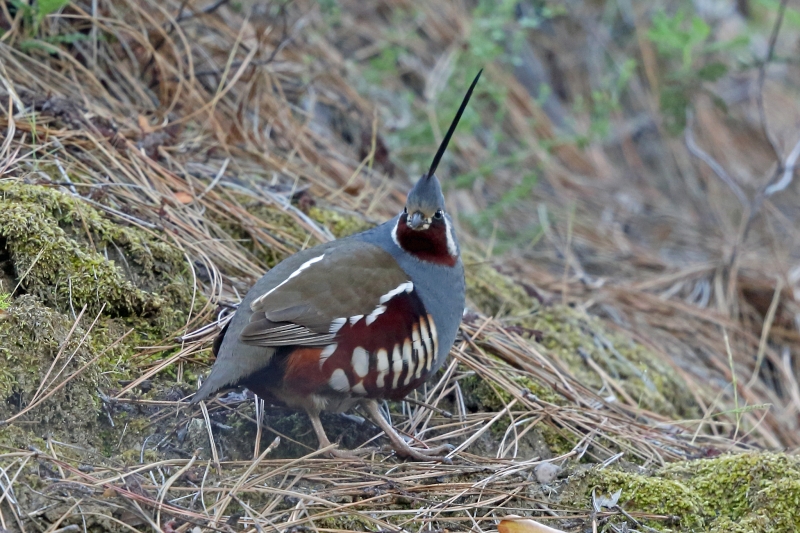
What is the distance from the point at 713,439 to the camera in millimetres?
4473

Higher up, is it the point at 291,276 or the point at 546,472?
the point at 291,276

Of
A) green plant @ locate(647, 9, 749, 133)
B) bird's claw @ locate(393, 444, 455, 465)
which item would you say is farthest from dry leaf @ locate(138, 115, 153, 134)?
green plant @ locate(647, 9, 749, 133)

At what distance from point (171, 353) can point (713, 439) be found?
2903mm

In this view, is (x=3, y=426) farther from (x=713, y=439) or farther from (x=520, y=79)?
(x=520, y=79)

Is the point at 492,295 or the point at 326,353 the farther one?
the point at 492,295

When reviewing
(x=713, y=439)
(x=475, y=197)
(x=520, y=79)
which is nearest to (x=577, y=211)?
(x=475, y=197)

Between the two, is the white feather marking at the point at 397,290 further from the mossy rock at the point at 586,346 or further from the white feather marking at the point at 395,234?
the mossy rock at the point at 586,346

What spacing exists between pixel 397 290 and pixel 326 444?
2.41 feet

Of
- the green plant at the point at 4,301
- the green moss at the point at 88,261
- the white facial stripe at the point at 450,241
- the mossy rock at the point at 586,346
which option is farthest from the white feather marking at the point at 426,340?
the green plant at the point at 4,301

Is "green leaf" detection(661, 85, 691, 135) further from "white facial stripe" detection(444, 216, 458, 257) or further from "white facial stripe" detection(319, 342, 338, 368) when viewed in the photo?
"white facial stripe" detection(319, 342, 338, 368)

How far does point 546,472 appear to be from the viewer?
131 inches

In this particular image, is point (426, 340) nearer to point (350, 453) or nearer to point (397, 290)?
point (397, 290)

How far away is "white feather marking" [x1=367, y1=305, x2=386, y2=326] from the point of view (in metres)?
3.50

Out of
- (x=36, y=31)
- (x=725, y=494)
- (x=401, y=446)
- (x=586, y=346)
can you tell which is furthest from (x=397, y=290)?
(x=36, y=31)
